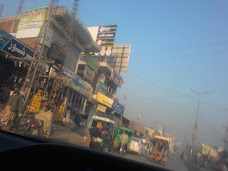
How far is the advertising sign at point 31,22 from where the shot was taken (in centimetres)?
2122

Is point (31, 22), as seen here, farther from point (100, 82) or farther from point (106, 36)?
point (106, 36)

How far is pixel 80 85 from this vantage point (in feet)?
81.5

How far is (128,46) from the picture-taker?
147 feet

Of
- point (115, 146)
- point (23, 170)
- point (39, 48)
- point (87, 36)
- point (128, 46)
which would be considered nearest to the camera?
point (23, 170)

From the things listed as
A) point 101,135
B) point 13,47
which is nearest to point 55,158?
point 101,135

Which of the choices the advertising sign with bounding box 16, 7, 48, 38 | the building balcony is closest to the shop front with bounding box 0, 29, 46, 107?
the advertising sign with bounding box 16, 7, 48, 38

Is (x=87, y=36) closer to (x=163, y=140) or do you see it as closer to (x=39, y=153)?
(x=163, y=140)

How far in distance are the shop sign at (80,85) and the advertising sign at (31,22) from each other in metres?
4.19

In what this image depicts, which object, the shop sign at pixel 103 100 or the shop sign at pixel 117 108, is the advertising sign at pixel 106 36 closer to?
the shop sign at pixel 117 108

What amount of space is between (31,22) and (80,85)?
23.4 ft

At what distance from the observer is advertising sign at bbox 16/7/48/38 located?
2122 cm

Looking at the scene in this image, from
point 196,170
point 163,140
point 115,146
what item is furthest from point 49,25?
point 196,170

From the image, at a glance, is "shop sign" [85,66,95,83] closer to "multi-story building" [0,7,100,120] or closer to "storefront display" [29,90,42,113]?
"multi-story building" [0,7,100,120]

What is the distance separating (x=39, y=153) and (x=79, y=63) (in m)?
25.9
